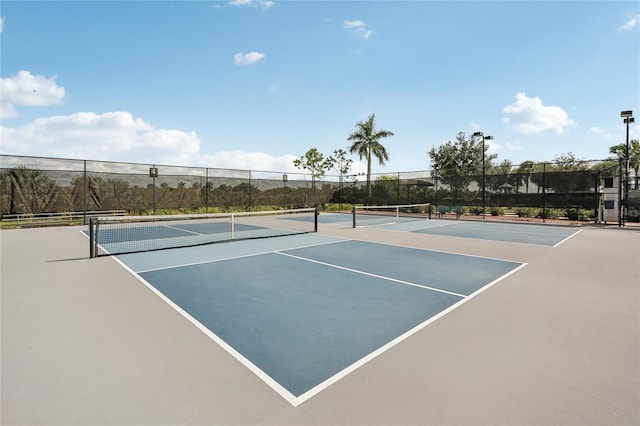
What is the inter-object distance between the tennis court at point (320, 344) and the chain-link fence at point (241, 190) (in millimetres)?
9945

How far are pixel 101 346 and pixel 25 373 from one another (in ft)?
1.71

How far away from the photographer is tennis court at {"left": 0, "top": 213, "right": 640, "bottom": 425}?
81.6 inches

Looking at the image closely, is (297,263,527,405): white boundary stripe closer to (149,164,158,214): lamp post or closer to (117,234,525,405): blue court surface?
(117,234,525,405): blue court surface

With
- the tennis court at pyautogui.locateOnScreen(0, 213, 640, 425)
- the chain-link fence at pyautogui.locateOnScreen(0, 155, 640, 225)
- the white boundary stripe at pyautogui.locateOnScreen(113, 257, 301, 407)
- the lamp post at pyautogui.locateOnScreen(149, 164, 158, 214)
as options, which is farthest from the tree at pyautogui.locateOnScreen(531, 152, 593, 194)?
the lamp post at pyautogui.locateOnScreen(149, 164, 158, 214)

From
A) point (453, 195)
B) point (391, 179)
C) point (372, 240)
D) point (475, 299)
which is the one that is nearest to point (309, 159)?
point (391, 179)

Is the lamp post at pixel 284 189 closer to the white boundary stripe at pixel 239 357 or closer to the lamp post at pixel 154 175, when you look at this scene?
→ the lamp post at pixel 154 175

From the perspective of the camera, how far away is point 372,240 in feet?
31.6

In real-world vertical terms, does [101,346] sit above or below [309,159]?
below

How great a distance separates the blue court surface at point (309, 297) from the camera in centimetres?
273

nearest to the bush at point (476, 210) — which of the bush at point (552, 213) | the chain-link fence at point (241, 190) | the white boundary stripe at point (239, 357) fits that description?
the chain-link fence at point (241, 190)

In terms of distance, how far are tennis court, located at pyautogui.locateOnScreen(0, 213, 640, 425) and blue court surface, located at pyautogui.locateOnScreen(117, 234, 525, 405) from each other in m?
0.02

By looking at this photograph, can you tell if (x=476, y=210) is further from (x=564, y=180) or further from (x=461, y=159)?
(x=461, y=159)

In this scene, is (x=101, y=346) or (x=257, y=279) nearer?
(x=101, y=346)

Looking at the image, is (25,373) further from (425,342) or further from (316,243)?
(316,243)
